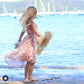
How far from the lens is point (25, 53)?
12.2 ft

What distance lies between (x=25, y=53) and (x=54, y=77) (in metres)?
0.59

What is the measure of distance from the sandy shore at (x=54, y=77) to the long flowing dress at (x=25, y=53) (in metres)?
0.23

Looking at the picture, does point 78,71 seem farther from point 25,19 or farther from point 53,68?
point 25,19

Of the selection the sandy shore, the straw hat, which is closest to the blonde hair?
the straw hat

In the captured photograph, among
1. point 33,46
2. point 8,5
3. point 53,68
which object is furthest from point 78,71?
point 8,5

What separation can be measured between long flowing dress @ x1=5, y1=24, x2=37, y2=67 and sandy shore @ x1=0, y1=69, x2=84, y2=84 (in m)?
0.23

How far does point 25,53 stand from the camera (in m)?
3.73

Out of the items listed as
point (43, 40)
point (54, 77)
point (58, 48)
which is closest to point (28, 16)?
point (43, 40)

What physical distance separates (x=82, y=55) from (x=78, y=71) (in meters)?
3.52

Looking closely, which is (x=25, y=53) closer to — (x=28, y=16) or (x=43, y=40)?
(x=43, y=40)

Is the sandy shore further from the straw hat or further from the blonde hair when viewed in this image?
the blonde hair

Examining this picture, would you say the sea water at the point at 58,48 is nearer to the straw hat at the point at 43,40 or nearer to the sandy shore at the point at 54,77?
the straw hat at the point at 43,40

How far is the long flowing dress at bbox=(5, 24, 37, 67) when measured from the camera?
12.2 feet

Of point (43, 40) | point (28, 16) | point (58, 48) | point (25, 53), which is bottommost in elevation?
point (58, 48)
